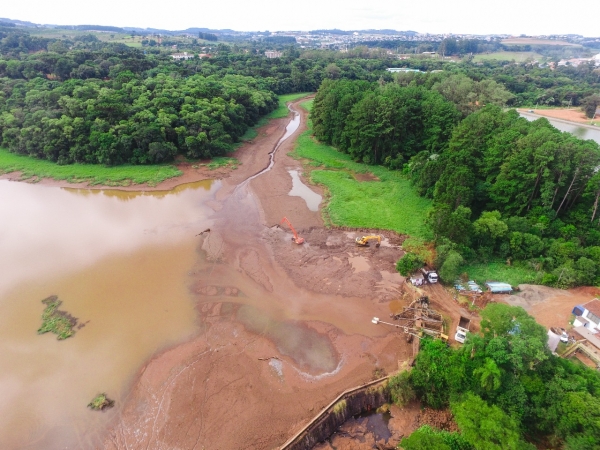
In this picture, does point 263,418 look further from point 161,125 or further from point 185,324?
point 161,125

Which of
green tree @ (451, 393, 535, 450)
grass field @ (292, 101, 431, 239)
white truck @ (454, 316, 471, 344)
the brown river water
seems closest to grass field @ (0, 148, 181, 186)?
the brown river water

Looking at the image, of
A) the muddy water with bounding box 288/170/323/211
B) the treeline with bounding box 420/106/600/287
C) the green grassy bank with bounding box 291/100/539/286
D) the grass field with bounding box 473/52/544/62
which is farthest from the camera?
the grass field with bounding box 473/52/544/62

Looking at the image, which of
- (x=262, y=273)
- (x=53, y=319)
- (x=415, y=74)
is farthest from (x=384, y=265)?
(x=415, y=74)

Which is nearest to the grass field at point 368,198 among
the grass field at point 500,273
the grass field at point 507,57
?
the grass field at point 500,273

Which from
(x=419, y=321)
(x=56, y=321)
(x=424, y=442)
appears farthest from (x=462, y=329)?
(x=56, y=321)

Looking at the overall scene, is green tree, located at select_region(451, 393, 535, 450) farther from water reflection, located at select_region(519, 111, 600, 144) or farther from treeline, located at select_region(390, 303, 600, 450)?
water reflection, located at select_region(519, 111, 600, 144)

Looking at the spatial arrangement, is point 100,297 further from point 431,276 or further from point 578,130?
point 578,130
